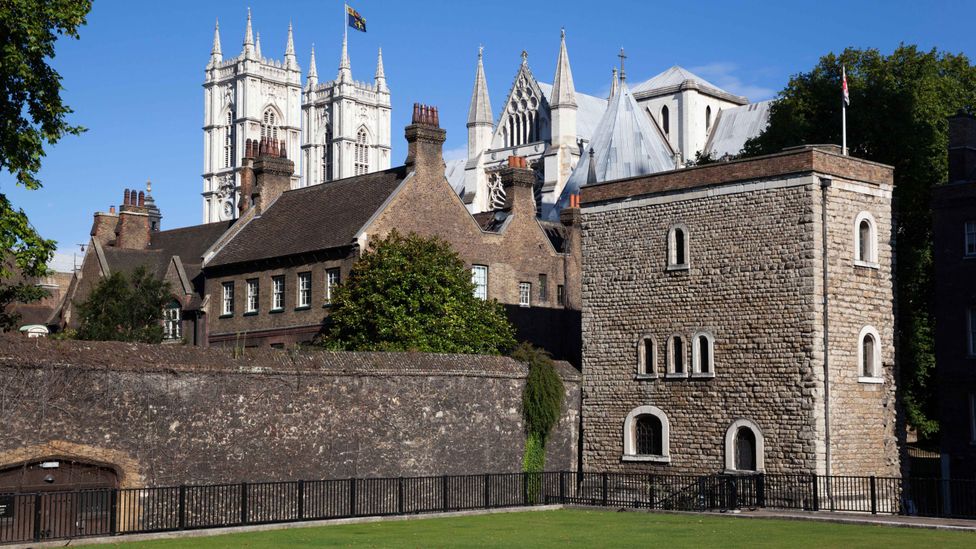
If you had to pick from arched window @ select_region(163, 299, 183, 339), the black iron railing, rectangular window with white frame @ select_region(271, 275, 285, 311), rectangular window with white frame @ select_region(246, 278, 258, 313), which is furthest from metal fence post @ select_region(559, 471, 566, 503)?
arched window @ select_region(163, 299, 183, 339)

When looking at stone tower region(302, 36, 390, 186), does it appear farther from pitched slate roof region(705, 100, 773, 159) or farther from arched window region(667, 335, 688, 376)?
arched window region(667, 335, 688, 376)

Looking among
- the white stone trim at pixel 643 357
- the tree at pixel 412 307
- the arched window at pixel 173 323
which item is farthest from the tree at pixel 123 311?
the white stone trim at pixel 643 357

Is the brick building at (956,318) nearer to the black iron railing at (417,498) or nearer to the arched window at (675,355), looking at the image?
the black iron railing at (417,498)

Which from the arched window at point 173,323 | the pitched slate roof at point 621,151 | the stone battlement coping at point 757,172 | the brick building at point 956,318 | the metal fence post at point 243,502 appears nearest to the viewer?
the metal fence post at point 243,502

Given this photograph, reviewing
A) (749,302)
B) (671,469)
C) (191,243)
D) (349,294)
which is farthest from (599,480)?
(191,243)

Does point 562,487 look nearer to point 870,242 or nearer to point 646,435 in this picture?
point 646,435

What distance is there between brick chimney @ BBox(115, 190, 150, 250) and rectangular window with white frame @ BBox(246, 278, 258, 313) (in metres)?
11.2

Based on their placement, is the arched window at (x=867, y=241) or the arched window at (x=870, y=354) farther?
the arched window at (x=867, y=241)

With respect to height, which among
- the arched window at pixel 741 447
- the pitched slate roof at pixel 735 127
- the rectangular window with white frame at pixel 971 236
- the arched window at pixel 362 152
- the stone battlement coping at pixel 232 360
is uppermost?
the arched window at pixel 362 152

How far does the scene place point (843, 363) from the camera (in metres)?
35.1

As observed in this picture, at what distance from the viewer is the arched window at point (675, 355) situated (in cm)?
3762

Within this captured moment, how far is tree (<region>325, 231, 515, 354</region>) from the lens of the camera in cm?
4209

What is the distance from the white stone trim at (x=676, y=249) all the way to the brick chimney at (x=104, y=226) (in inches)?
1309

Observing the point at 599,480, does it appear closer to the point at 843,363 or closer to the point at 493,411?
the point at 493,411
